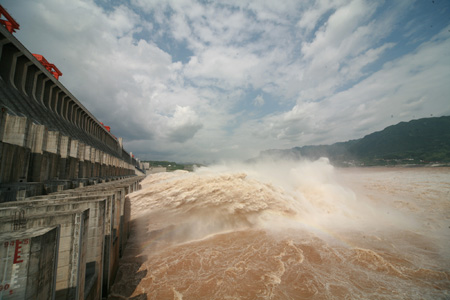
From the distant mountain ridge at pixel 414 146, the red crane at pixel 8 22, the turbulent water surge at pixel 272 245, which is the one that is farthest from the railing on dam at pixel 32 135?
the distant mountain ridge at pixel 414 146

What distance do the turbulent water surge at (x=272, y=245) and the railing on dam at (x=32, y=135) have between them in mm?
5607

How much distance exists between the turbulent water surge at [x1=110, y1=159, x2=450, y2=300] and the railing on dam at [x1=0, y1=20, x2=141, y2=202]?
561 cm

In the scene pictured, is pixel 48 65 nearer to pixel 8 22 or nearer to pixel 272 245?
pixel 8 22

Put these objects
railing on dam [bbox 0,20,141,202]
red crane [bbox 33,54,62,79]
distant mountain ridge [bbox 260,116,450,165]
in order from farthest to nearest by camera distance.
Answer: distant mountain ridge [bbox 260,116,450,165] < red crane [bbox 33,54,62,79] < railing on dam [bbox 0,20,141,202]

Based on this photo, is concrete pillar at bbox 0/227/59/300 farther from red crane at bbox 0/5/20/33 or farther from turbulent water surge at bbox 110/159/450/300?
red crane at bbox 0/5/20/33

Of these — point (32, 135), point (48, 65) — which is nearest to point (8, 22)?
point (48, 65)

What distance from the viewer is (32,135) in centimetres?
1027

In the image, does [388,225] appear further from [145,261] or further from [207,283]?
[145,261]

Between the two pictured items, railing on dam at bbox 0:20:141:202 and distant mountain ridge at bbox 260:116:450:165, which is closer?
railing on dam at bbox 0:20:141:202

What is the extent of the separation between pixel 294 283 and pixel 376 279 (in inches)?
162

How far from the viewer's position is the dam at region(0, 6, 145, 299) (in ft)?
9.71

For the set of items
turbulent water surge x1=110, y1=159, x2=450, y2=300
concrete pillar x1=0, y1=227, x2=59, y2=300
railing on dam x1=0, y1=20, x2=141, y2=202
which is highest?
railing on dam x1=0, y1=20, x2=141, y2=202

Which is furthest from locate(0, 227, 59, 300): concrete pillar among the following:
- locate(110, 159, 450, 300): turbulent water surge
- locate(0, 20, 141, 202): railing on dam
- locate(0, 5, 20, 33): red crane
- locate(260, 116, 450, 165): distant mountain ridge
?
locate(260, 116, 450, 165): distant mountain ridge

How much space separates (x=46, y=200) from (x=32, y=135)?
681 cm
